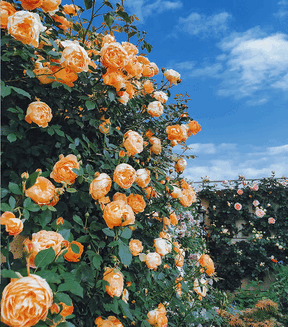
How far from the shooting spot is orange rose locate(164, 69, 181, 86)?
173 cm

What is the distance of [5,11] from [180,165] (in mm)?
1192

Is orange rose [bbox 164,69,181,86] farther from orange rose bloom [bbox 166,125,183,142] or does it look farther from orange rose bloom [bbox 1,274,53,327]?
orange rose bloom [bbox 1,274,53,327]

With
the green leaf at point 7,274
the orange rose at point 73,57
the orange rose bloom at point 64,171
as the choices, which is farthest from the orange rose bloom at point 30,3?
the green leaf at point 7,274

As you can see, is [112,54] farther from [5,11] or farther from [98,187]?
[98,187]

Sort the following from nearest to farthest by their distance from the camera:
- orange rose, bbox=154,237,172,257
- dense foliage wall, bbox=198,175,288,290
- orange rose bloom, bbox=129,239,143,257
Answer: orange rose bloom, bbox=129,239,143,257 → orange rose, bbox=154,237,172,257 → dense foliage wall, bbox=198,175,288,290

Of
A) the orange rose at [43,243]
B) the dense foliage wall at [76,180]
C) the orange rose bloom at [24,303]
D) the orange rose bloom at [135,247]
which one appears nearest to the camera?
the orange rose bloom at [24,303]

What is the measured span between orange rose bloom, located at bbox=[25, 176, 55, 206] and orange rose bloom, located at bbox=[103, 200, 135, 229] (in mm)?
208

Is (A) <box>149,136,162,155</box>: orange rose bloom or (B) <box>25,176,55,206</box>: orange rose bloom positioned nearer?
(B) <box>25,176,55,206</box>: orange rose bloom

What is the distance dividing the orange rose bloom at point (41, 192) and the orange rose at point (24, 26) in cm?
50

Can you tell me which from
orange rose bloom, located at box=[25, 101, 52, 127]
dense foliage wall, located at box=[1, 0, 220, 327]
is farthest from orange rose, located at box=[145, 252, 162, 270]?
orange rose bloom, located at box=[25, 101, 52, 127]

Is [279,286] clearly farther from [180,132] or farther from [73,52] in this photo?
[73,52]

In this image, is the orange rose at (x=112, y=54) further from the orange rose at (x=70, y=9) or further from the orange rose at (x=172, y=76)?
the orange rose at (x=172, y=76)

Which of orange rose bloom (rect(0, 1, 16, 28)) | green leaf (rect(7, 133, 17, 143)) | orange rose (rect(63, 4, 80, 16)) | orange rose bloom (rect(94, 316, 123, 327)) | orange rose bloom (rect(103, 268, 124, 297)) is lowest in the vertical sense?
orange rose bloom (rect(94, 316, 123, 327))

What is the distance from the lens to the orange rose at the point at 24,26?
0.93m
